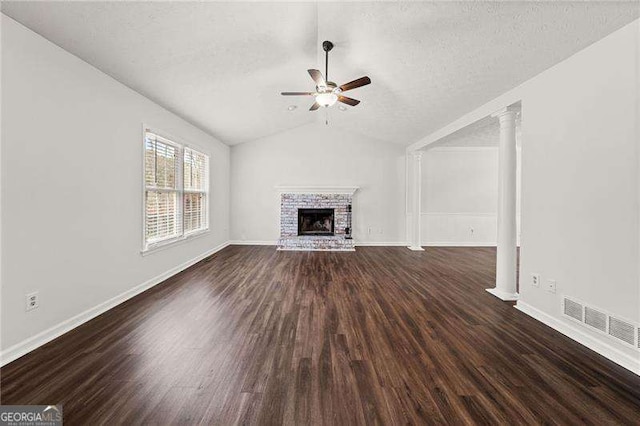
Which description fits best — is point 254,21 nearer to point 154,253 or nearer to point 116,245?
point 116,245

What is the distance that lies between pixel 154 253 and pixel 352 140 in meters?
5.11

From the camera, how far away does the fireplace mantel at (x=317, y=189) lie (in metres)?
6.49

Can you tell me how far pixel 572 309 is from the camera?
7.54 ft

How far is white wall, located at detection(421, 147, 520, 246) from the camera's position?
6691mm

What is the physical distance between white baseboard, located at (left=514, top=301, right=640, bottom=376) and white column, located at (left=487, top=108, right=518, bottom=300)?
1.50 feet

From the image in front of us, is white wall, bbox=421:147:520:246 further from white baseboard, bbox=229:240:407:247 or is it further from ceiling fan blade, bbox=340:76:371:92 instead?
ceiling fan blade, bbox=340:76:371:92

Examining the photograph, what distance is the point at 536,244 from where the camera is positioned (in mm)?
2719

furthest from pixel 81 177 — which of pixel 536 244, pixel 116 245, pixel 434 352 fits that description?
pixel 536 244

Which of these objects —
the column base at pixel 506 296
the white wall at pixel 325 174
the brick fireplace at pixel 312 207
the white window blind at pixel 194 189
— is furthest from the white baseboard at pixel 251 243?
the column base at pixel 506 296

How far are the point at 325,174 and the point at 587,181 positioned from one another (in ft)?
16.8

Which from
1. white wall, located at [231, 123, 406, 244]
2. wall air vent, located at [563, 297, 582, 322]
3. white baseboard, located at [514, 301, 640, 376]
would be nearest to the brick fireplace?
white wall, located at [231, 123, 406, 244]

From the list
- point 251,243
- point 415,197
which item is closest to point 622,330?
point 415,197

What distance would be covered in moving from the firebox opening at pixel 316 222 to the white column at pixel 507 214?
13.0 ft

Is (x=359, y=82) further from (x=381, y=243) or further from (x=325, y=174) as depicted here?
(x=381, y=243)
